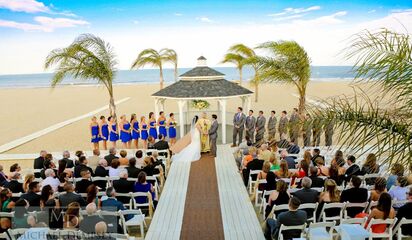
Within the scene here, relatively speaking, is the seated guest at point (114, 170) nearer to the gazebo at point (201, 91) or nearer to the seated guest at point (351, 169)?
the seated guest at point (351, 169)

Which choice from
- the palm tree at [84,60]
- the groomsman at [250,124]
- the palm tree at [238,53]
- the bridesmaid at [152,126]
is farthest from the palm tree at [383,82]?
the palm tree at [238,53]

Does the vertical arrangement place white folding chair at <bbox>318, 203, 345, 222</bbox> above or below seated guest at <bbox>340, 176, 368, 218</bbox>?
below

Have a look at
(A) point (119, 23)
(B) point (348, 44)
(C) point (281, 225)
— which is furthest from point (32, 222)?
(A) point (119, 23)

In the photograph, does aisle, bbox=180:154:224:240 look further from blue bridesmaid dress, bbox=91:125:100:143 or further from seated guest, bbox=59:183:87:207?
blue bridesmaid dress, bbox=91:125:100:143

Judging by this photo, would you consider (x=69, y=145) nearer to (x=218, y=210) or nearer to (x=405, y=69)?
(x=218, y=210)

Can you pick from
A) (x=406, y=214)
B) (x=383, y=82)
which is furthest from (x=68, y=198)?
(x=406, y=214)

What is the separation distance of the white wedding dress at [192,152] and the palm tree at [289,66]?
4256 millimetres

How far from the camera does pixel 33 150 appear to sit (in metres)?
17.7

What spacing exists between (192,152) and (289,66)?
6220 mm

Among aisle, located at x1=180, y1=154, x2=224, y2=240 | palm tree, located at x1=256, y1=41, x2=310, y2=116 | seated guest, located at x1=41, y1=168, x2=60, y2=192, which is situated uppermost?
palm tree, located at x1=256, y1=41, x2=310, y2=116

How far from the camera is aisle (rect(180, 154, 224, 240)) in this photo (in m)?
7.43

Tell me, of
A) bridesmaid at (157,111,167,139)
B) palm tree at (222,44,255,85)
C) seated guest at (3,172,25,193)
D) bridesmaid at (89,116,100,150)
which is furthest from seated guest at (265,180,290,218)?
palm tree at (222,44,255,85)

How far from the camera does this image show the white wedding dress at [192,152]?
13.5 m

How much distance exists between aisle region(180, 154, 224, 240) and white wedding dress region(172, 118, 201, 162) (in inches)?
37.0
